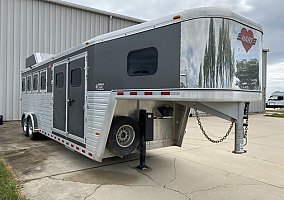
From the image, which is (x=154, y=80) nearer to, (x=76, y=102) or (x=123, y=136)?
(x=123, y=136)

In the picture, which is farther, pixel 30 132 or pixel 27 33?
pixel 27 33

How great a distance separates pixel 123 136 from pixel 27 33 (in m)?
11.5

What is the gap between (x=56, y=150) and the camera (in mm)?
7312

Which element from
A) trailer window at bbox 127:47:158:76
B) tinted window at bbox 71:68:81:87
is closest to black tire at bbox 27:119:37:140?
tinted window at bbox 71:68:81:87

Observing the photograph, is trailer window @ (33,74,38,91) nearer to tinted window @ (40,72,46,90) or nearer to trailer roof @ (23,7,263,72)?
tinted window @ (40,72,46,90)

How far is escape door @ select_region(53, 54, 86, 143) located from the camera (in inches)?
221

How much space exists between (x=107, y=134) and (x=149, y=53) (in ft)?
5.60

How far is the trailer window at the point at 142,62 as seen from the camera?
4.02 m

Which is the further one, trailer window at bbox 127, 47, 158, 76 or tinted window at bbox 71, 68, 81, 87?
tinted window at bbox 71, 68, 81, 87

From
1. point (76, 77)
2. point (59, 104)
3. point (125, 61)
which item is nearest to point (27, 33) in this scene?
point (59, 104)

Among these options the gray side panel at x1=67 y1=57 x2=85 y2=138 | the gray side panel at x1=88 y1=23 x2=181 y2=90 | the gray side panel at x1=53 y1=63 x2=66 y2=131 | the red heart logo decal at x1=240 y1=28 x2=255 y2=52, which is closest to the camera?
the gray side panel at x1=88 y1=23 x2=181 y2=90

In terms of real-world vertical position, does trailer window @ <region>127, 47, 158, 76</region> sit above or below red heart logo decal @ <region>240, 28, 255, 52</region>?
below

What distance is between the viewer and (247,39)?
154 inches

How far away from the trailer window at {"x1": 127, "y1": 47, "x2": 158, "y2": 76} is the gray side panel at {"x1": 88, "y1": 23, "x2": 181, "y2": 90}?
6 cm
